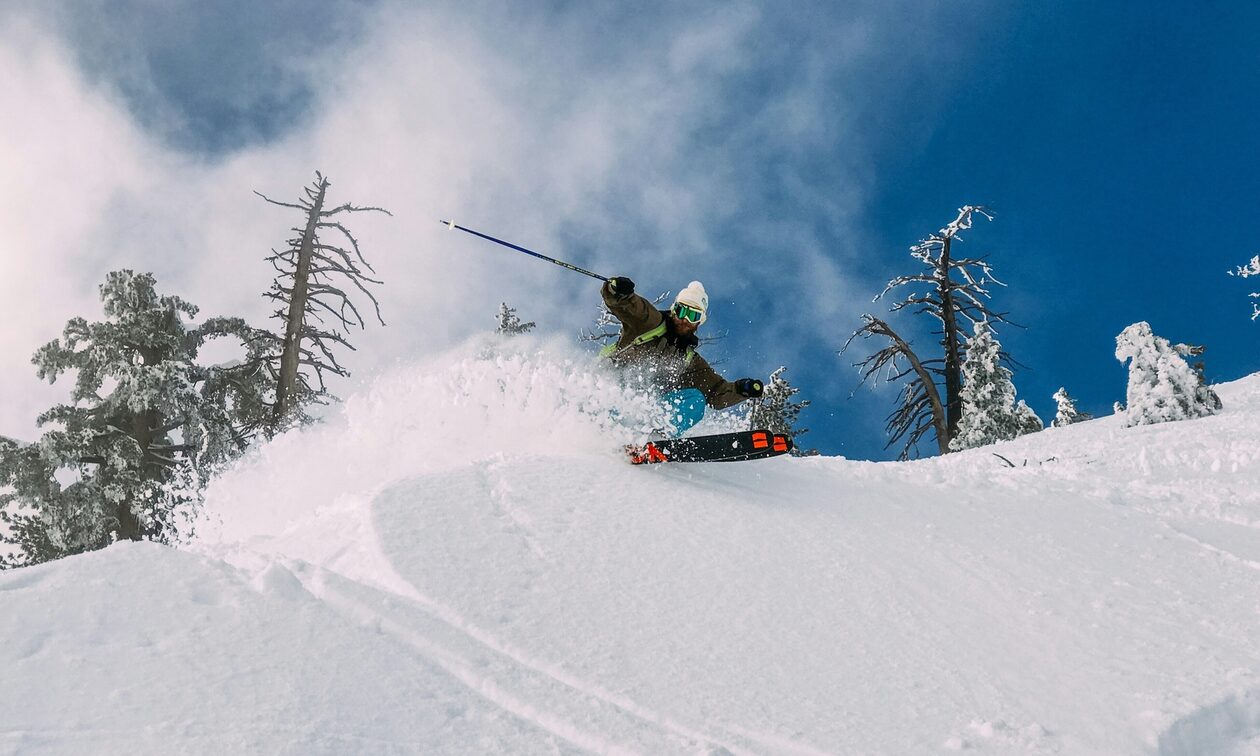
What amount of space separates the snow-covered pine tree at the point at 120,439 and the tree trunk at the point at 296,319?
1.41 meters

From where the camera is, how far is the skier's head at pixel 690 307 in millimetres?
8602

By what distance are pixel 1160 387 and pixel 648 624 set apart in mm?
16670

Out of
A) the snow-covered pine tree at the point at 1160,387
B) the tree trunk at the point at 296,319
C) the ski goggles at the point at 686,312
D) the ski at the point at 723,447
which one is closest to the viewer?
the ski at the point at 723,447

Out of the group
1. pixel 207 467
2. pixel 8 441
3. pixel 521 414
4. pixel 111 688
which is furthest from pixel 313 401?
pixel 111 688

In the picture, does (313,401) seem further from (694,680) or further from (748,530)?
(694,680)

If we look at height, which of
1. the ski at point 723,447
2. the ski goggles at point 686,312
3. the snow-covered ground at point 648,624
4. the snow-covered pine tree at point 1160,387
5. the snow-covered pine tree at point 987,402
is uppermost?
the snow-covered pine tree at point 987,402

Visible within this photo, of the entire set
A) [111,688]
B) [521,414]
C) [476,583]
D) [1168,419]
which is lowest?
[111,688]

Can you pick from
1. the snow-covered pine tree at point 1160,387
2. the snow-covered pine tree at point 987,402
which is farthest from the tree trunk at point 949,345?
the snow-covered pine tree at point 1160,387

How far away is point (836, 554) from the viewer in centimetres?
546

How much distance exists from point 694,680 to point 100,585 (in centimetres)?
284

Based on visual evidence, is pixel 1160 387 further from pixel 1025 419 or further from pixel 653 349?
pixel 653 349

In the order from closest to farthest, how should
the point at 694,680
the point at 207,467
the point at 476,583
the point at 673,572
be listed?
the point at 694,680 → the point at 476,583 → the point at 673,572 → the point at 207,467

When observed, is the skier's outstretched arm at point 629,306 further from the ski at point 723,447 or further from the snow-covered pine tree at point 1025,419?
the snow-covered pine tree at point 1025,419

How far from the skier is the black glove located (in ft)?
0.97
